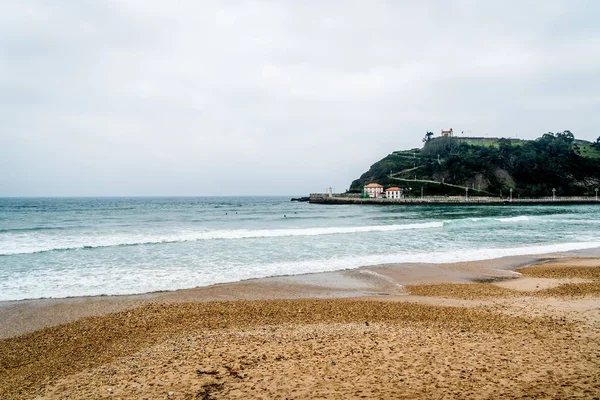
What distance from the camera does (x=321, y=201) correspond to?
114000 mm

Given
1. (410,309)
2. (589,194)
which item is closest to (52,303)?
(410,309)

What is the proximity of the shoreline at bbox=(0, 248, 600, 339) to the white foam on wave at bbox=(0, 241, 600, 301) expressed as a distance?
0.76 metres

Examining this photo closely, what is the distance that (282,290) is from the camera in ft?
42.4

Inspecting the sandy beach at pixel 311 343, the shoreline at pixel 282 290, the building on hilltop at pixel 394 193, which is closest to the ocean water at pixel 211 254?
the shoreline at pixel 282 290

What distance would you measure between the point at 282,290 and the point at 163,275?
5.50 meters

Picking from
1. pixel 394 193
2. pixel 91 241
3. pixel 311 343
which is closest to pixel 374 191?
pixel 394 193

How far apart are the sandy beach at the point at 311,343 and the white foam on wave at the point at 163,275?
123 cm

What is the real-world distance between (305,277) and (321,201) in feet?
325

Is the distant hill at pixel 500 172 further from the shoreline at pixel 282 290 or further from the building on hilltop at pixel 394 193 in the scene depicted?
the shoreline at pixel 282 290

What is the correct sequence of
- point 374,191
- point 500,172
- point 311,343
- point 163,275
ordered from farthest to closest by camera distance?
point 500,172 → point 374,191 → point 163,275 → point 311,343

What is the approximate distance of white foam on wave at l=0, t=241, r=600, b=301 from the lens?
12984 millimetres

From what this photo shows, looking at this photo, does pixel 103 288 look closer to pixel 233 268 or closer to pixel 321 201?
pixel 233 268

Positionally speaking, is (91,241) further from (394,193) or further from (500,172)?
(500,172)

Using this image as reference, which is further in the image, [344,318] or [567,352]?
[344,318]
